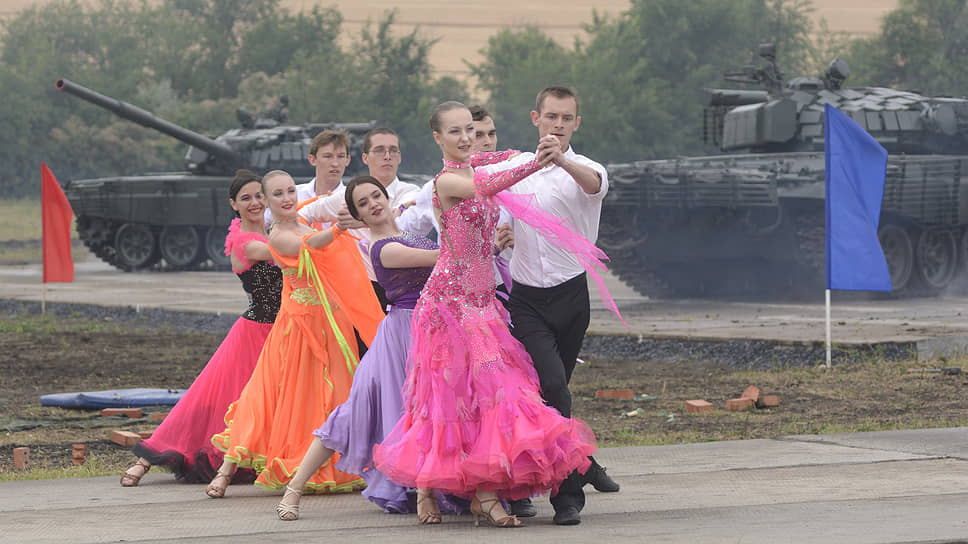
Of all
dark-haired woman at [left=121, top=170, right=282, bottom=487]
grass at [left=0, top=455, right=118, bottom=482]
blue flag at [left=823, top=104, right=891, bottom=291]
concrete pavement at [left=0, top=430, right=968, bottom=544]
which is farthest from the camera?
blue flag at [left=823, top=104, right=891, bottom=291]

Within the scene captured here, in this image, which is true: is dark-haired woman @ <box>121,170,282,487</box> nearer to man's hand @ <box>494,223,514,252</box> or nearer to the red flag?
man's hand @ <box>494,223,514,252</box>

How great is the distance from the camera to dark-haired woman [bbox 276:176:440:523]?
19.3ft

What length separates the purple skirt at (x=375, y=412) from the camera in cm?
590

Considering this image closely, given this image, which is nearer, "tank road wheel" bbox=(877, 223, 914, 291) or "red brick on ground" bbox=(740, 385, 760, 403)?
"red brick on ground" bbox=(740, 385, 760, 403)

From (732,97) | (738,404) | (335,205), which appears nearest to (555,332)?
(335,205)

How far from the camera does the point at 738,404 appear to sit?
9844 millimetres

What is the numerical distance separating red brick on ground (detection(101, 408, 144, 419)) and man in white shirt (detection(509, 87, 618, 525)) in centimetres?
506

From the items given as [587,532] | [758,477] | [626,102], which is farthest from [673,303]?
[626,102]

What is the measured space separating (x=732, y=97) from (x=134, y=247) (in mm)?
13747

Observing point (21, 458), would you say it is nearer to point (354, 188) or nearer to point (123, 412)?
point (123, 412)

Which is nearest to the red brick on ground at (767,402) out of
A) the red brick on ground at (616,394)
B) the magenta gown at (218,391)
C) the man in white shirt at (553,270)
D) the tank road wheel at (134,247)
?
the red brick on ground at (616,394)

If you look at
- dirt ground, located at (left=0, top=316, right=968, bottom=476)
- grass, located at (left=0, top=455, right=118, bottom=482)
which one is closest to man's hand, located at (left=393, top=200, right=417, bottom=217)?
grass, located at (left=0, top=455, right=118, bottom=482)

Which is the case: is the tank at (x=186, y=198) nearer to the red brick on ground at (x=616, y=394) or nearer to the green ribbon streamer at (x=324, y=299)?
the red brick on ground at (x=616, y=394)

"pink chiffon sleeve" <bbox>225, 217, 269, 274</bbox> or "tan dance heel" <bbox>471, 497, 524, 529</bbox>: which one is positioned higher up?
"pink chiffon sleeve" <bbox>225, 217, 269, 274</bbox>
